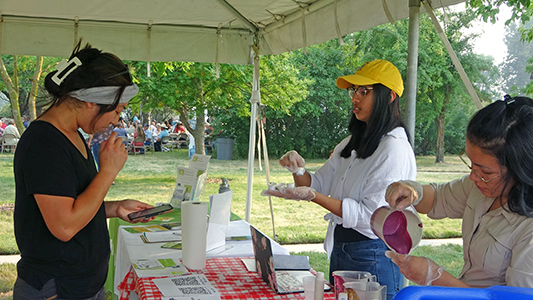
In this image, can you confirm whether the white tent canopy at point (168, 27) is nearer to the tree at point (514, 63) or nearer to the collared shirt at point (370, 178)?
the collared shirt at point (370, 178)

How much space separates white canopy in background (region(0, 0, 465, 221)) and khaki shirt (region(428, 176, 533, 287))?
164cm

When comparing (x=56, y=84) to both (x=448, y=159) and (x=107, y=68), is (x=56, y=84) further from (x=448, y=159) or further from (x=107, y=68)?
(x=448, y=159)

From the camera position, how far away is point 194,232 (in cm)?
177

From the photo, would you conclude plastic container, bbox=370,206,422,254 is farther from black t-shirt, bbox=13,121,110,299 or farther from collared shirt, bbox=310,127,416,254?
black t-shirt, bbox=13,121,110,299

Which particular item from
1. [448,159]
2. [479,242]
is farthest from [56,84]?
[448,159]

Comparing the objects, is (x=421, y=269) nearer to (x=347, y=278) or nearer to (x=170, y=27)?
(x=347, y=278)

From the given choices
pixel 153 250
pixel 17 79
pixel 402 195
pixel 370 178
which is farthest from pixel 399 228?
pixel 17 79

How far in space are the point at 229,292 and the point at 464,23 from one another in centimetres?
1572

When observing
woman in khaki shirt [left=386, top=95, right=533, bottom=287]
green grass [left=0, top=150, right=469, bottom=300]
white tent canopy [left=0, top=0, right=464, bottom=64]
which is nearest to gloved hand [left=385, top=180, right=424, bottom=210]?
woman in khaki shirt [left=386, top=95, right=533, bottom=287]

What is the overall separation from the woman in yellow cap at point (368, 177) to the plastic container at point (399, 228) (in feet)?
1.56

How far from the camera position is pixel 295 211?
8.64 metres

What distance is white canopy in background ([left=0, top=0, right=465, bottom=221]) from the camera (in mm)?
3178

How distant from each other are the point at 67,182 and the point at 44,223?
163 millimetres

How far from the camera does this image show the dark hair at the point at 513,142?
121cm
